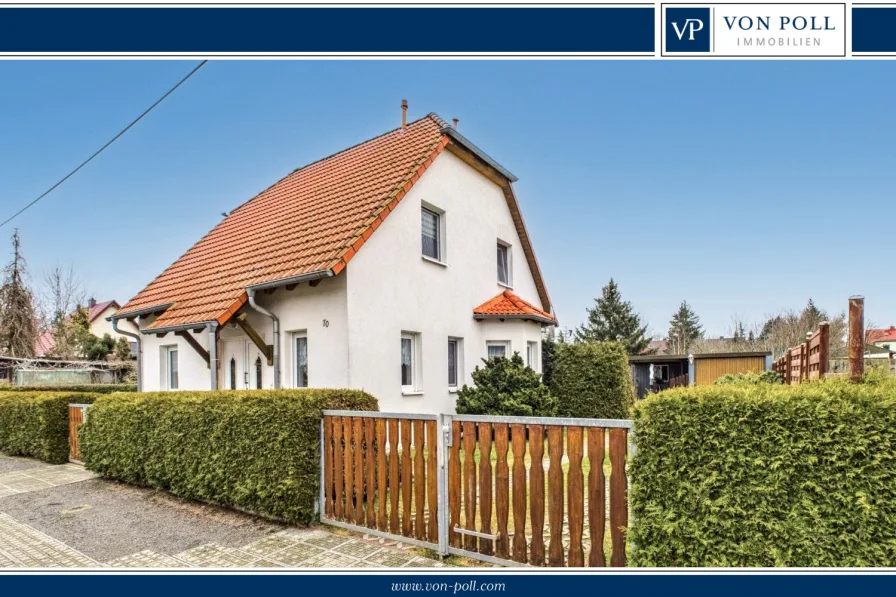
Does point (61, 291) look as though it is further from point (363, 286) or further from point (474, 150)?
point (363, 286)

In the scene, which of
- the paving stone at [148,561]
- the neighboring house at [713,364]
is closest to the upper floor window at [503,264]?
the neighboring house at [713,364]

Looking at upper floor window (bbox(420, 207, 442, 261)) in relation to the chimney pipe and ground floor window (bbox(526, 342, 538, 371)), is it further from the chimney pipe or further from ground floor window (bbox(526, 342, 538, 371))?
the chimney pipe

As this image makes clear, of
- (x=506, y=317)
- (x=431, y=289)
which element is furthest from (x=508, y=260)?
(x=431, y=289)

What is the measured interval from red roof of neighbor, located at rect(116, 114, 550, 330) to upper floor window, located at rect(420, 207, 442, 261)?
3.77 ft

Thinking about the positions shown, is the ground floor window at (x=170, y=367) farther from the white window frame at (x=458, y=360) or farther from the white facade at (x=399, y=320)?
the white window frame at (x=458, y=360)

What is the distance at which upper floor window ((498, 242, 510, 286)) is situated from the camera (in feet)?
48.2

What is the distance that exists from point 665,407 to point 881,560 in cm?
147

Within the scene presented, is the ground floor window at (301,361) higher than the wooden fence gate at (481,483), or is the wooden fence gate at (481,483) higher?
the ground floor window at (301,361)

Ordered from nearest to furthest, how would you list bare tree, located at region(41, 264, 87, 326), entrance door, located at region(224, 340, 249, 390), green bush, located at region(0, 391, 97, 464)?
entrance door, located at region(224, 340, 249, 390) → green bush, located at region(0, 391, 97, 464) → bare tree, located at region(41, 264, 87, 326)

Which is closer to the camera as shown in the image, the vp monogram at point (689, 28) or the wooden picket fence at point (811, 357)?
the vp monogram at point (689, 28)

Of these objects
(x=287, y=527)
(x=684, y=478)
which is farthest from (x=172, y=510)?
(x=684, y=478)

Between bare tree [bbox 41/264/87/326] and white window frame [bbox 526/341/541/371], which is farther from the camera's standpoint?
bare tree [bbox 41/264/87/326]

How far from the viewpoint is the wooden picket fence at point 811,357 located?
22.2 ft

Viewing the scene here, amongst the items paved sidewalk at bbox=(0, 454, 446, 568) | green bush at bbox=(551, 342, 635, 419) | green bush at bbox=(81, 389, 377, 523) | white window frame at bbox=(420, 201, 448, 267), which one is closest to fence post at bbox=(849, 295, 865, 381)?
paved sidewalk at bbox=(0, 454, 446, 568)
